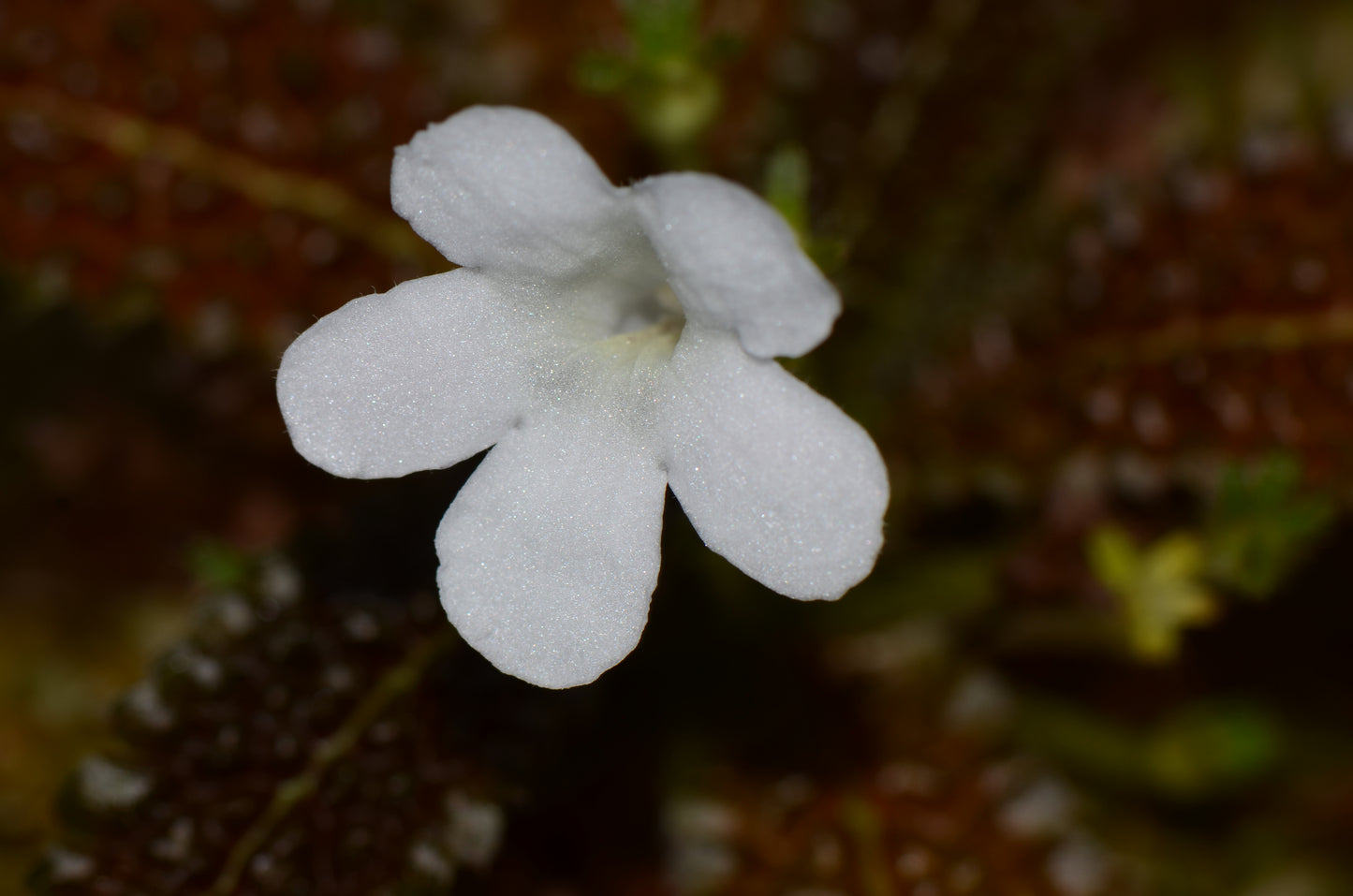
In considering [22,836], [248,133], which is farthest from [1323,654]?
[22,836]

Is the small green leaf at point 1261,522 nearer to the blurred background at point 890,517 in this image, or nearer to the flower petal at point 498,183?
the blurred background at point 890,517

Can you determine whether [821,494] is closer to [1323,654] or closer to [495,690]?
[495,690]

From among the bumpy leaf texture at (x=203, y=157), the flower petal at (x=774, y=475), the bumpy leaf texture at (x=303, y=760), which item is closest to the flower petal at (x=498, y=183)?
the flower petal at (x=774, y=475)

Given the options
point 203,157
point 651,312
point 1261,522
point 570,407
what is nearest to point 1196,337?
point 1261,522

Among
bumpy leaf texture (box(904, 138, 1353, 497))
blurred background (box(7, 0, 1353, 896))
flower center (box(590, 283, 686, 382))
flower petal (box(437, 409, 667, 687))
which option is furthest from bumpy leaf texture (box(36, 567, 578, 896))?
bumpy leaf texture (box(904, 138, 1353, 497))

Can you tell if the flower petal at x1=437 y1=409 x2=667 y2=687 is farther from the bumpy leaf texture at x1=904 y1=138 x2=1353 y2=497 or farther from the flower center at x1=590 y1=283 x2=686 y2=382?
the bumpy leaf texture at x1=904 y1=138 x2=1353 y2=497

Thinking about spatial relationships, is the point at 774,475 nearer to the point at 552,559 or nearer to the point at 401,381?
the point at 552,559
